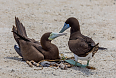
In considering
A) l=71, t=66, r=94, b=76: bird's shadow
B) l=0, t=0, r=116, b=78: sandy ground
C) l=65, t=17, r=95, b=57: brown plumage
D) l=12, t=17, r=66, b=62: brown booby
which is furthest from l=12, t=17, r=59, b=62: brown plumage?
l=71, t=66, r=94, b=76: bird's shadow

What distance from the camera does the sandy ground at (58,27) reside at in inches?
245

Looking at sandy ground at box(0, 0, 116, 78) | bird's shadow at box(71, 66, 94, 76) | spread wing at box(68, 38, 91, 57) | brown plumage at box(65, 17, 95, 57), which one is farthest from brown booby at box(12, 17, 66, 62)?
bird's shadow at box(71, 66, 94, 76)

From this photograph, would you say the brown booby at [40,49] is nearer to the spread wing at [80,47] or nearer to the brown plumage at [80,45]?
the brown plumage at [80,45]

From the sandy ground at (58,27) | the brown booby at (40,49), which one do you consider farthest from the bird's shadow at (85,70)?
the brown booby at (40,49)

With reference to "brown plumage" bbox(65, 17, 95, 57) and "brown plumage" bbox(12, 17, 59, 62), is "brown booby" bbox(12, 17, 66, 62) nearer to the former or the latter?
"brown plumage" bbox(12, 17, 59, 62)

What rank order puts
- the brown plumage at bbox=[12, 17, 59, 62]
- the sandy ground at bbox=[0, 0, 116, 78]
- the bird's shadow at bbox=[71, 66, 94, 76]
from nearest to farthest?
the sandy ground at bbox=[0, 0, 116, 78] < the bird's shadow at bbox=[71, 66, 94, 76] < the brown plumage at bbox=[12, 17, 59, 62]

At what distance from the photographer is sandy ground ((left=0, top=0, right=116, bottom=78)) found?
Result: 622 centimetres

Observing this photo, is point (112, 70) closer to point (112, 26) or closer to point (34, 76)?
point (34, 76)

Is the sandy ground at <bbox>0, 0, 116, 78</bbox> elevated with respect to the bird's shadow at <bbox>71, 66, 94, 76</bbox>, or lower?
elevated

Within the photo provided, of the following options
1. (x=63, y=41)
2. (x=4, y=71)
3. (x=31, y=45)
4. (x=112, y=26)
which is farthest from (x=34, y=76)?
(x=112, y=26)

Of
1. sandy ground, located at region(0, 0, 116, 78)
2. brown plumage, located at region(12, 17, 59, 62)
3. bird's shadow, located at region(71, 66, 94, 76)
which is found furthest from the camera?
brown plumage, located at region(12, 17, 59, 62)

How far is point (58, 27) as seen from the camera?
11.0 m

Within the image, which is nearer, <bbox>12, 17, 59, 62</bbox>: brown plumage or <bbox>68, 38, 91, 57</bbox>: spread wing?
<bbox>68, 38, 91, 57</bbox>: spread wing

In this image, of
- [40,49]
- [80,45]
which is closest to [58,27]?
[40,49]
